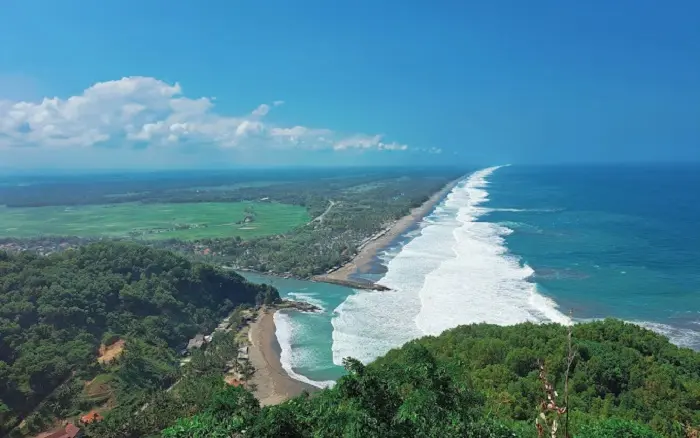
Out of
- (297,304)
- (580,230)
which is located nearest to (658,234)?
(580,230)

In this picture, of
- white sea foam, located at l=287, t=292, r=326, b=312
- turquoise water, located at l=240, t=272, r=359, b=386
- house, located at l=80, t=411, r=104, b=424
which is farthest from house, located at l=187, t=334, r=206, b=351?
white sea foam, located at l=287, t=292, r=326, b=312

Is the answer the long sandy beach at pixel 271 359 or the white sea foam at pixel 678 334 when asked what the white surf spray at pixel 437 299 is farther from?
→ the white sea foam at pixel 678 334

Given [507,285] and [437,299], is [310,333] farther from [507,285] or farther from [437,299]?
[507,285]

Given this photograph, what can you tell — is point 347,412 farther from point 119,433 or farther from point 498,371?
point 119,433

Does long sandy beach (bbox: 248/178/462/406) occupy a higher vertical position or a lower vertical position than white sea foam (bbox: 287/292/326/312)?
lower

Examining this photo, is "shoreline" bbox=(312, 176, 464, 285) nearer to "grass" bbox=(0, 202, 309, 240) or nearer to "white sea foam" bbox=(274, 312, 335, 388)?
"white sea foam" bbox=(274, 312, 335, 388)

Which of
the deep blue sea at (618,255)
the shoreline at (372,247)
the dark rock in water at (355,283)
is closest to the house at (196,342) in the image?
the dark rock in water at (355,283)
